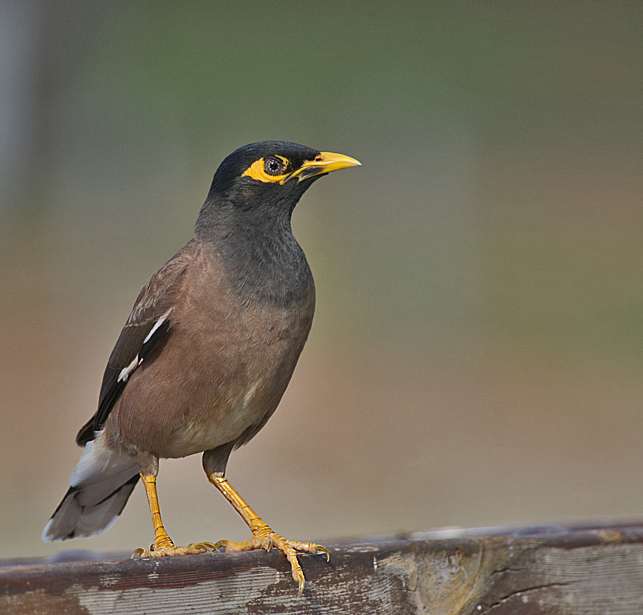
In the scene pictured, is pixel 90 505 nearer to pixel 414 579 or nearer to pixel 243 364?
pixel 243 364

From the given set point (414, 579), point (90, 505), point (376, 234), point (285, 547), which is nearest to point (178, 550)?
point (285, 547)

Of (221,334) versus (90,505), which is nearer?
(221,334)

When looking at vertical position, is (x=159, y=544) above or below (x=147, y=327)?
below

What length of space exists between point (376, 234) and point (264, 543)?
795cm

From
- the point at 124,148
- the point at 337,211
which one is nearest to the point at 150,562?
the point at 337,211

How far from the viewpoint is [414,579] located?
2.97 metres

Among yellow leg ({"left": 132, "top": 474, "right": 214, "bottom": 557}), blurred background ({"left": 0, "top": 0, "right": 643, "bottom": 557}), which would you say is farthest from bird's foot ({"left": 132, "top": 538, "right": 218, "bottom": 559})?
blurred background ({"left": 0, "top": 0, "right": 643, "bottom": 557})

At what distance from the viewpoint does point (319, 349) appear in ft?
35.3

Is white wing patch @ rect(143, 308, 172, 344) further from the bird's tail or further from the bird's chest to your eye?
the bird's tail

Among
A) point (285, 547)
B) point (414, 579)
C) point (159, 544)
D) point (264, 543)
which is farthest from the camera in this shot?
point (159, 544)

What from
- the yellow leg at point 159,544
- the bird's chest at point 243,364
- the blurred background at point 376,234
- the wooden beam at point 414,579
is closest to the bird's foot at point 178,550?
the yellow leg at point 159,544

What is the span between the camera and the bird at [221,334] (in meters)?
3.91

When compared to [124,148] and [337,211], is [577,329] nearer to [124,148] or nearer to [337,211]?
[337,211]

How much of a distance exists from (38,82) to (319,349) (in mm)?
4539
